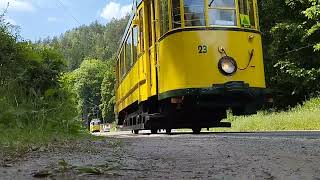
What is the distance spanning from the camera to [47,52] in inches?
570

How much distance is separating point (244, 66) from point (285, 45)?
17932 mm

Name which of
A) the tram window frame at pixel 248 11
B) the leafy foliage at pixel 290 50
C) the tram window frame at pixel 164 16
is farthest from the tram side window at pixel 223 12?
the leafy foliage at pixel 290 50

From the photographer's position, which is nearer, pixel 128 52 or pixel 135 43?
pixel 135 43

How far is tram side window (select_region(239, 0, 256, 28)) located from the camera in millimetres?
10969

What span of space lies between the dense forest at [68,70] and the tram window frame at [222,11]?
3.75 metres

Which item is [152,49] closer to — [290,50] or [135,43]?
[135,43]

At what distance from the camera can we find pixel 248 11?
36.6ft

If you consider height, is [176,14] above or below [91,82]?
below

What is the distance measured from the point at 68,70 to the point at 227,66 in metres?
7.03

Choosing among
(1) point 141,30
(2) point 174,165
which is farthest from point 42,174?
(1) point 141,30

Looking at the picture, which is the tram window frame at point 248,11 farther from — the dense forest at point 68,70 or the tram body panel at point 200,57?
the dense forest at point 68,70

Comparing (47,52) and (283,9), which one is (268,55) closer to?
(283,9)

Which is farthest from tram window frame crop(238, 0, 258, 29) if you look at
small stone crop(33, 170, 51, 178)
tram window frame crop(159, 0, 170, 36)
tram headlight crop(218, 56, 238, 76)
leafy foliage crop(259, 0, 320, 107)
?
leafy foliage crop(259, 0, 320, 107)

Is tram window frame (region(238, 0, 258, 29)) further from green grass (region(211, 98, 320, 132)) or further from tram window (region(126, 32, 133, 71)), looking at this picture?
green grass (region(211, 98, 320, 132))
